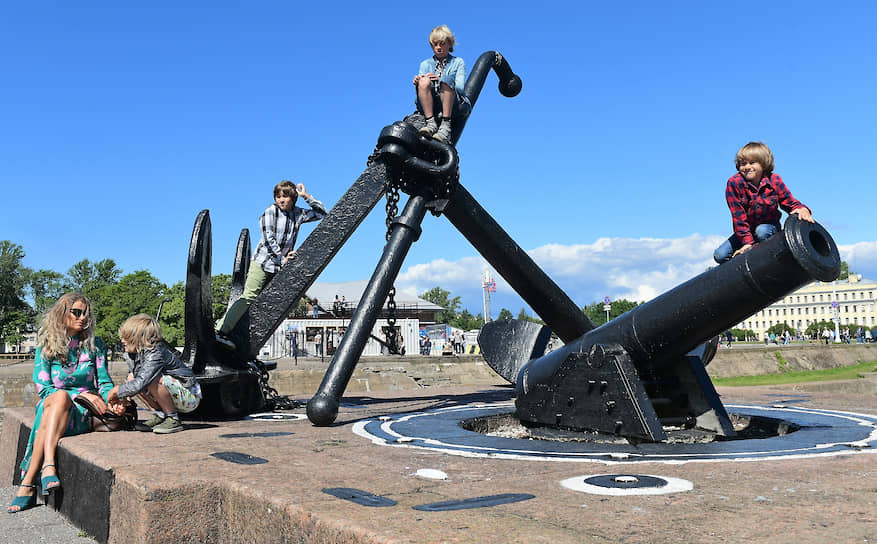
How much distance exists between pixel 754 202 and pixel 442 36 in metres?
3.32

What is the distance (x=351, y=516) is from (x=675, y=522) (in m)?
0.98

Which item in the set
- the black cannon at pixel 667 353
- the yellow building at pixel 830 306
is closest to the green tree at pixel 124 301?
the black cannon at pixel 667 353

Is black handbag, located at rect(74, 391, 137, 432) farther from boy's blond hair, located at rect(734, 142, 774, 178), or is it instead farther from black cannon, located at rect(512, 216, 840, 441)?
boy's blond hair, located at rect(734, 142, 774, 178)

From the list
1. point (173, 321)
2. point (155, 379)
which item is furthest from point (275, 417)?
point (173, 321)

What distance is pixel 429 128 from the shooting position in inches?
246

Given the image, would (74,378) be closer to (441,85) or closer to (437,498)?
(437,498)

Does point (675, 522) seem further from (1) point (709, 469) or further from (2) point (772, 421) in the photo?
(2) point (772, 421)

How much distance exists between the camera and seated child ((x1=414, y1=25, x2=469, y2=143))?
6234 millimetres

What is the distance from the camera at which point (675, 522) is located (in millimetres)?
2117

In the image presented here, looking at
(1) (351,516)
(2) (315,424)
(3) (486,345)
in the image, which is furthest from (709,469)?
(3) (486,345)

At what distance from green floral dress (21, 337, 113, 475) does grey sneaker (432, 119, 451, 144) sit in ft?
10.4

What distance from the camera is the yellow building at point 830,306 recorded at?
11650 centimetres

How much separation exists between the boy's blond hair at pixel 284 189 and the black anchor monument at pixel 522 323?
0.54 meters

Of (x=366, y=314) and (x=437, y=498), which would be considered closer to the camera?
(x=437, y=498)
